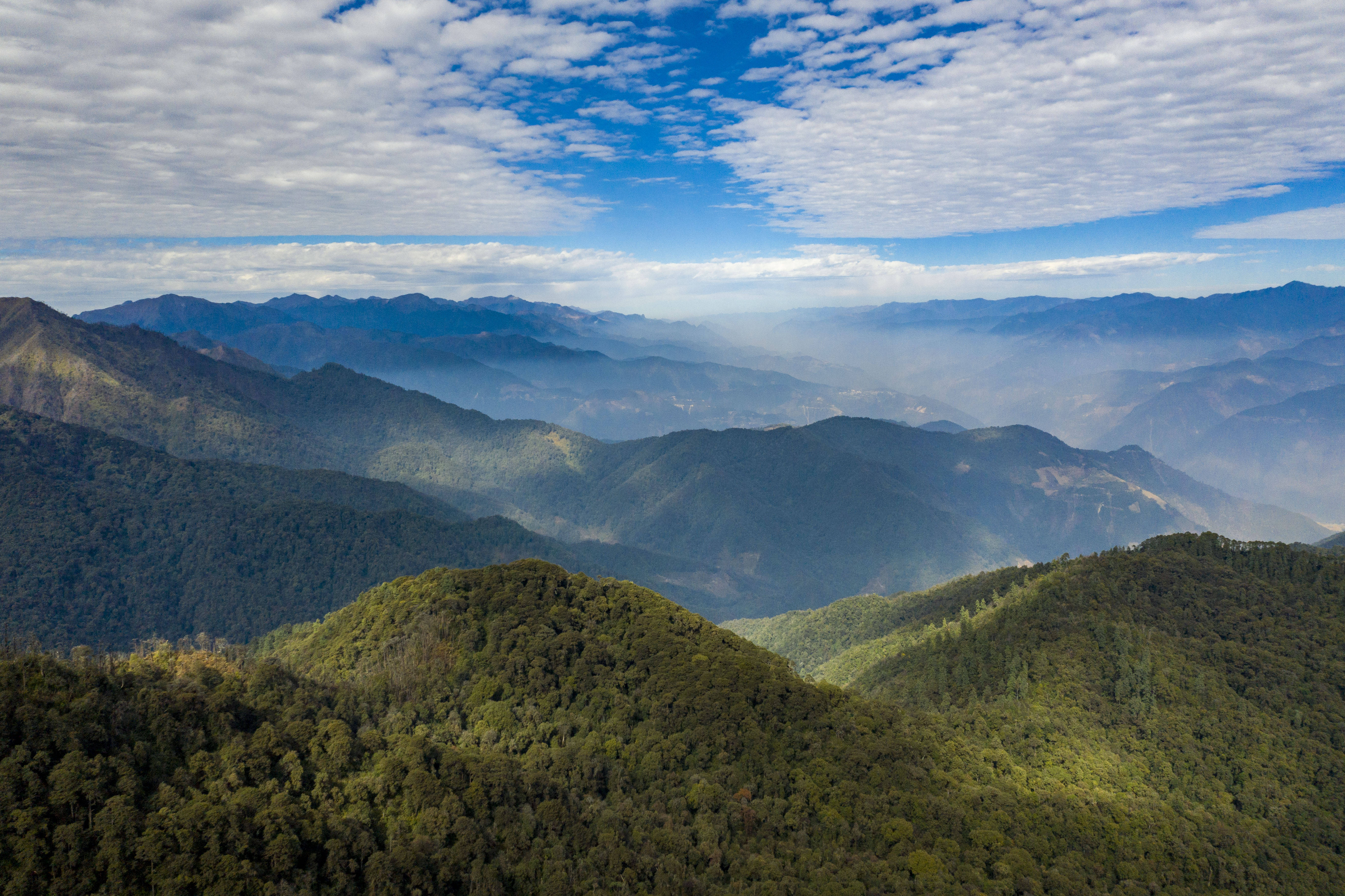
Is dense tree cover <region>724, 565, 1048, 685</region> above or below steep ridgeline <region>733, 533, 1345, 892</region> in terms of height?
below

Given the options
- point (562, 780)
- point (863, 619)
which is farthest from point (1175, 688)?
point (863, 619)

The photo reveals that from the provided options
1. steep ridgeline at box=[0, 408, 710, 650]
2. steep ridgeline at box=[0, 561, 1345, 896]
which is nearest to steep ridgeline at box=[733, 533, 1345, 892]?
steep ridgeline at box=[0, 561, 1345, 896]

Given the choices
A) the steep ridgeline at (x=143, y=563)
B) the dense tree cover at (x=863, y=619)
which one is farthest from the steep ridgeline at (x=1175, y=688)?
the steep ridgeline at (x=143, y=563)

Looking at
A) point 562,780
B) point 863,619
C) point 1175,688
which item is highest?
point 562,780

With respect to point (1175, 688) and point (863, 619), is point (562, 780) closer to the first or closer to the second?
point (1175, 688)

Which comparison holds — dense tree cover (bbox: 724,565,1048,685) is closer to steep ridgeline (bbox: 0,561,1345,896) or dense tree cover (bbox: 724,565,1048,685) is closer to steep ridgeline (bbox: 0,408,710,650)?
steep ridgeline (bbox: 0,561,1345,896)

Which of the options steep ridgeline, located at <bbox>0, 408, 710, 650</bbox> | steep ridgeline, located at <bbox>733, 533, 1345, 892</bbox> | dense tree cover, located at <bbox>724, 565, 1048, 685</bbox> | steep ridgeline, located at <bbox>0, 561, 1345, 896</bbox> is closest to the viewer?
steep ridgeline, located at <bbox>0, 561, 1345, 896</bbox>

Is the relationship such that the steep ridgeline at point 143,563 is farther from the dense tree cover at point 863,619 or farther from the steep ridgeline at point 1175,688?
the steep ridgeline at point 1175,688
